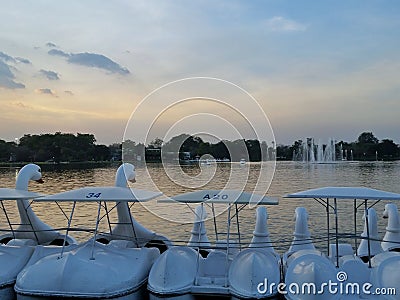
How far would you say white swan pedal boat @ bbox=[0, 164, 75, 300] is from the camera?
11.2 m

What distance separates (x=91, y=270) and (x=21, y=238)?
4.84 m

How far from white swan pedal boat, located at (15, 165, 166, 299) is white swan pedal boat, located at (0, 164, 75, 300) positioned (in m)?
0.37

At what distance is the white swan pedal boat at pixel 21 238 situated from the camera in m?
11.2

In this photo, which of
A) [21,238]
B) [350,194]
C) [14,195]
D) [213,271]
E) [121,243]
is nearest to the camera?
[350,194]

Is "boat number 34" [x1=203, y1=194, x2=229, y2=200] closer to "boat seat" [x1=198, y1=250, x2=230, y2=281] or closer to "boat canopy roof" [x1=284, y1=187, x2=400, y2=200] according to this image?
"boat seat" [x1=198, y1=250, x2=230, y2=281]

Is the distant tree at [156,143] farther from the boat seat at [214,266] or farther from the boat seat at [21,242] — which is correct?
the boat seat at [21,242]

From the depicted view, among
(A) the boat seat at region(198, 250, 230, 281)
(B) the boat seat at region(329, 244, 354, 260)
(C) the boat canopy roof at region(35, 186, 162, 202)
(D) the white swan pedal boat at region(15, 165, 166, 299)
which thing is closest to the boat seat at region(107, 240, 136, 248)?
(D) the white swan pedal boat at region(15, 165, 166, 299)

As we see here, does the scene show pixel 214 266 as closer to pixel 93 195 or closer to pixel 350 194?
A: pixel 93 195

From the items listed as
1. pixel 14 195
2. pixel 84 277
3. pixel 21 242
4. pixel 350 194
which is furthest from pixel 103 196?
pixel 350 194

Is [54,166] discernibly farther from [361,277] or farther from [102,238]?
[361,277]

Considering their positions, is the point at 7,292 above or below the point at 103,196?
below

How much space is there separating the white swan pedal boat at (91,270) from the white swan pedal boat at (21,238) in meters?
0.37

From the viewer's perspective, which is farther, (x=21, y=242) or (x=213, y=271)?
(x=21, y=242)

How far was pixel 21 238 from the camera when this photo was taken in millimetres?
14055
